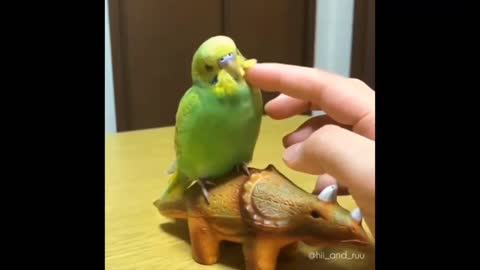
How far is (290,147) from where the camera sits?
44cm

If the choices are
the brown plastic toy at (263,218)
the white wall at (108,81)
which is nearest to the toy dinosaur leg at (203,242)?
the brown plastic toy at (263,218)

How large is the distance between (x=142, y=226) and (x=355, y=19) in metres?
0.58

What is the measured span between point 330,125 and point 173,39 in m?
A: 1.15

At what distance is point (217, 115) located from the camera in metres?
0.45

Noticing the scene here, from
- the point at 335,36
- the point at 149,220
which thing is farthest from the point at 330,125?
the point at 335,36

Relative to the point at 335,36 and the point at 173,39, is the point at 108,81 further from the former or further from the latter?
the point at 335,36

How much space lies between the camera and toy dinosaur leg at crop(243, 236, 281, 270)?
0.44 meters

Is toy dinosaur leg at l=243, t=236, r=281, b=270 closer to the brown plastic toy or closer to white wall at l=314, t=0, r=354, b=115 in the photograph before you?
the brown plastic toy

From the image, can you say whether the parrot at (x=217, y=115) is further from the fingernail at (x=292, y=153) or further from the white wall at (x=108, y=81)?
the white wall at (x=108, y=81)

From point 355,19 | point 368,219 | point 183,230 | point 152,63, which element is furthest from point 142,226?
point 152,63

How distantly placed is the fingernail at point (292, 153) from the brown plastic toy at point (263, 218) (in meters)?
0.03

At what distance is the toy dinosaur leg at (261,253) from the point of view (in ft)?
1.44

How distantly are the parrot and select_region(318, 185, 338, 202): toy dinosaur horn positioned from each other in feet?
0.25

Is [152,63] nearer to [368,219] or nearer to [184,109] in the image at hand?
[184,109]
